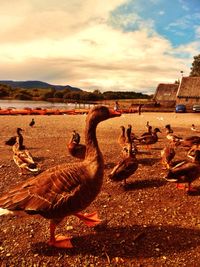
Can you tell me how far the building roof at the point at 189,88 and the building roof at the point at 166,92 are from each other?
314 cm

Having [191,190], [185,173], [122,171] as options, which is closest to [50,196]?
[122,171]

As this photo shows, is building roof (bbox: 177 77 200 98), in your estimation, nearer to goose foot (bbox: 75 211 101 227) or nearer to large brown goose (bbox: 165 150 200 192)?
large brown goose (bbox: 165 150 200 192)

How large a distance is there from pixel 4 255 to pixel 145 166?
287 inches

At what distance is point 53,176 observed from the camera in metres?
5.74

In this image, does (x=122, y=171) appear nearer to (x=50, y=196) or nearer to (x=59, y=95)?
(x=50, y=196)

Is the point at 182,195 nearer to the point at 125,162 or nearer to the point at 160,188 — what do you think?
the point at 160,188

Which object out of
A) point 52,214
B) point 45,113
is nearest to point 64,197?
point 52,214

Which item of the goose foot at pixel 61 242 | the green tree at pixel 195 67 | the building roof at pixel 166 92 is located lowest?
the goose foot at pixel 61 242

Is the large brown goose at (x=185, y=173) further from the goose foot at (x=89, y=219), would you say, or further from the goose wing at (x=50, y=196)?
the goose wing at (x=50, y=196)

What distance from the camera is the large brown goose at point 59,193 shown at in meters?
5.44

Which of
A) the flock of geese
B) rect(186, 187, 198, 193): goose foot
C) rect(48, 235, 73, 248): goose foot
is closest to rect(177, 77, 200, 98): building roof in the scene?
rect(186, 187, 198, 193): goose foot

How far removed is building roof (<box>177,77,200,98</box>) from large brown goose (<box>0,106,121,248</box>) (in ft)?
241

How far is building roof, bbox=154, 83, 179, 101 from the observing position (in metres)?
80.3

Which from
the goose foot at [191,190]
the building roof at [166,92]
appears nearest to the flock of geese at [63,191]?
the goose foot at [191,190]
